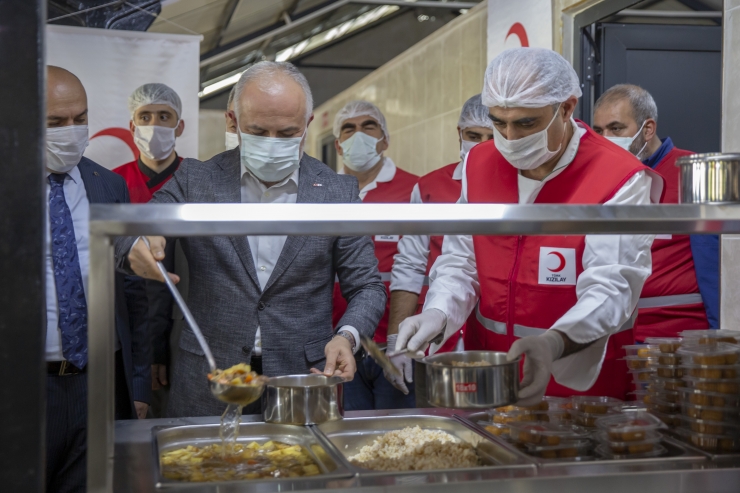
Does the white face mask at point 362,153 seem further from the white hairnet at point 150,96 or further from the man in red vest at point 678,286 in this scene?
the man in red vest at point 678,286

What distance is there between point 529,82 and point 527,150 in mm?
179

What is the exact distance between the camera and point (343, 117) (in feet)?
14.3

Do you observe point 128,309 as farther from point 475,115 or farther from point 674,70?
point 674,70

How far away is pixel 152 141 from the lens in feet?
12.8

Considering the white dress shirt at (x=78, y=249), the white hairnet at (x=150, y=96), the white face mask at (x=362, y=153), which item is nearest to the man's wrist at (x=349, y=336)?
the white dress shirt at (x=78, y=249)

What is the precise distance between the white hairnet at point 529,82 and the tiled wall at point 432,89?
12.0 feet

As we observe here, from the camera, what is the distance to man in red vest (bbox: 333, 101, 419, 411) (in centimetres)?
318

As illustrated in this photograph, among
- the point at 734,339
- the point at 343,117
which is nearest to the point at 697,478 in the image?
the point at 734,339

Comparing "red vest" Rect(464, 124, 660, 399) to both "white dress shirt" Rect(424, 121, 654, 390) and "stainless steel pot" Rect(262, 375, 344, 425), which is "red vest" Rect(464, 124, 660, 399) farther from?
"stainless steel pot" Rect(262, 375, 344, 425)

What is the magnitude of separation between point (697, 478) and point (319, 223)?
0.86 meters

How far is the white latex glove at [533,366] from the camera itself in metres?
1.51

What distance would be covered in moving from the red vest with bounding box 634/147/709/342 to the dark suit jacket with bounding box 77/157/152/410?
5.85ft

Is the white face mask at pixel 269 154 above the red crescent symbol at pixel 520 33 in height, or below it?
below

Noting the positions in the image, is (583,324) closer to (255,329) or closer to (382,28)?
(255,329)
